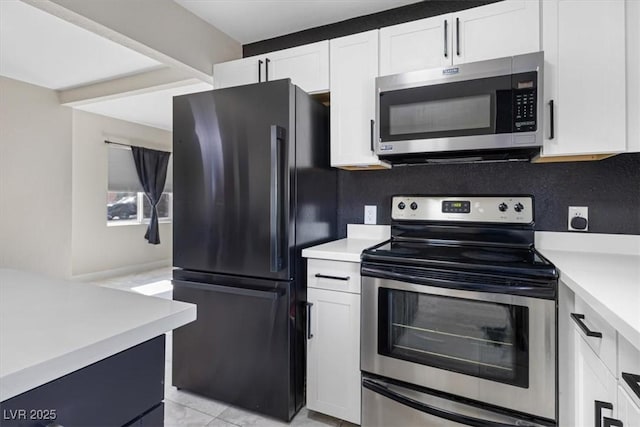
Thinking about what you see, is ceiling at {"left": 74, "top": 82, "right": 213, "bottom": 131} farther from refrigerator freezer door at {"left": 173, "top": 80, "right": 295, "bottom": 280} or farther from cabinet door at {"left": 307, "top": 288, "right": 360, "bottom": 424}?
cabinet door at {"left": 307, "top": 288, "right": 360, "bottom": 424}

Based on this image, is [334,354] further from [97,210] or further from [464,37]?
[97,210]

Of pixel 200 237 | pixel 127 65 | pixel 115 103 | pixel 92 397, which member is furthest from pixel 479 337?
pixel 115 103

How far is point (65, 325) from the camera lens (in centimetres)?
71

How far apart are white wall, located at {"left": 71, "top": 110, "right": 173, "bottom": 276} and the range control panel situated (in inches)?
182

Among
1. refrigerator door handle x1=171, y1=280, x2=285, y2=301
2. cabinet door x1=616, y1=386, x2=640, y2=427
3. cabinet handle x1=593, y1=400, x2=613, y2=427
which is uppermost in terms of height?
refrigerator door handle x1=171, y1=280, x2=285, y2=301

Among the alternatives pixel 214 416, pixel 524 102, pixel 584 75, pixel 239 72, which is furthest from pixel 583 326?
pixel 239 72

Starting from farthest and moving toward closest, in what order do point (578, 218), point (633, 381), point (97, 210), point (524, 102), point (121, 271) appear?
point (121, 271)
point (97, 210)
point (578, 218)
point (524, 102)
point (633, 381)

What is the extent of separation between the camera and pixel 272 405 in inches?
70.0

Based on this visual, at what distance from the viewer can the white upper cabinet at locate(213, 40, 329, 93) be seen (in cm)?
208

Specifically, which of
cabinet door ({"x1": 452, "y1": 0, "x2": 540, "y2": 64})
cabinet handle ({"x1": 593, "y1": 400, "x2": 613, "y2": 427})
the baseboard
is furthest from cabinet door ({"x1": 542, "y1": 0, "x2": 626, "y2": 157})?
the baseboard

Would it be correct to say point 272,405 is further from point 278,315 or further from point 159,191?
point 159,191

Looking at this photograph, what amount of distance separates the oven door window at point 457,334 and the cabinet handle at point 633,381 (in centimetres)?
53

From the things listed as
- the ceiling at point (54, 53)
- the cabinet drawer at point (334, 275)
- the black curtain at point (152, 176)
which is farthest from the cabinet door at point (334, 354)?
the black curtain at point (152, 176)

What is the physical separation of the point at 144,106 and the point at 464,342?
Result: 482cm
